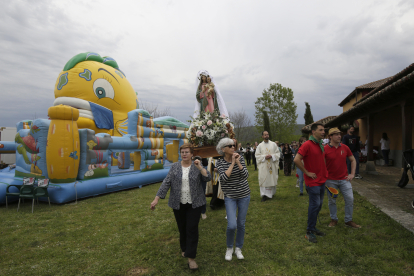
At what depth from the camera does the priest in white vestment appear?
691 centimetres

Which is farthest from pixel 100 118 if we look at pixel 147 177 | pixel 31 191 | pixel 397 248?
pixel 397 248

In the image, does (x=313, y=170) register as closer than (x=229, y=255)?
No

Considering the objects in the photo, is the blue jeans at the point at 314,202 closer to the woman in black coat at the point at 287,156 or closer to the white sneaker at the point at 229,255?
the white sneaker at the point at 229,255

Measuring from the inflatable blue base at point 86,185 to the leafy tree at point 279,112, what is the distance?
95.7ft

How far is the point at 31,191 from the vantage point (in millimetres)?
6578

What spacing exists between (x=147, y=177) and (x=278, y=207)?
241 inches

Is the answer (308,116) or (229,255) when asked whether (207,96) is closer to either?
(229,255)

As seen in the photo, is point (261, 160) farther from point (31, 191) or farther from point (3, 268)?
point (31, 191)

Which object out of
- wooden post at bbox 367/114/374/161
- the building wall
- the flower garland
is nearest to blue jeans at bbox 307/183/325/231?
the flower garland

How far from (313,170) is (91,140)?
682 centimetres

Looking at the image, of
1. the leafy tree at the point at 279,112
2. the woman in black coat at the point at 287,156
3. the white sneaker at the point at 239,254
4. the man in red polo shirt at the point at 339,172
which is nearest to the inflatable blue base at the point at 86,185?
the white sneaker at the point at 239,254

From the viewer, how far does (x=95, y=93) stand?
10750 mm

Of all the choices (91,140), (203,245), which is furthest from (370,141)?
(91,140)

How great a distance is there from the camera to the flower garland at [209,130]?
203 inches
